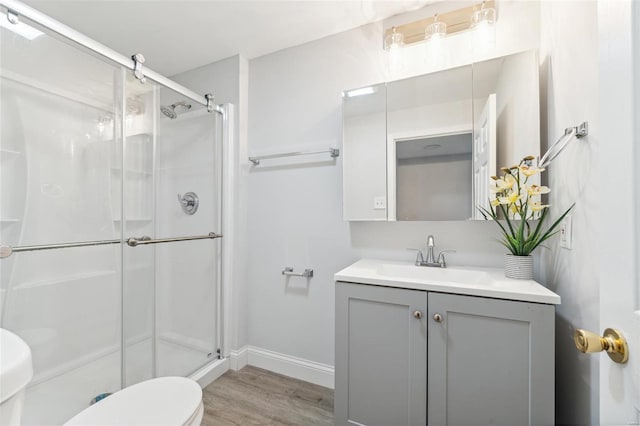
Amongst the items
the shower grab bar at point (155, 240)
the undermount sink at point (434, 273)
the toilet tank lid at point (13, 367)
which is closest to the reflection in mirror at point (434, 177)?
the undermount sink at point (434, 273)

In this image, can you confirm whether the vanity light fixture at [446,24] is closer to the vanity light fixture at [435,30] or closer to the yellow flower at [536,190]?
the vanity light fixture at [435,30]

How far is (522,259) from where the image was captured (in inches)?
49.4

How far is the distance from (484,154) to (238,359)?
2.11m

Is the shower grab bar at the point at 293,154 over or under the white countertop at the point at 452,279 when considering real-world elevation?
over

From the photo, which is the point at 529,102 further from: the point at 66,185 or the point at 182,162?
the point at 66,185

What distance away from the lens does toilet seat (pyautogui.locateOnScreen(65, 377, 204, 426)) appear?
0.99m

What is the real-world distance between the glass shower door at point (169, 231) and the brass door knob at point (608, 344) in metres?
1.85

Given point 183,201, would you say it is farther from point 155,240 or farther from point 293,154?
point 293,154

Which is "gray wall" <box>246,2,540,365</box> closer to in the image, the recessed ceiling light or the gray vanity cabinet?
the gray vanity cabinet

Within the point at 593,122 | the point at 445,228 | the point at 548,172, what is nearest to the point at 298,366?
the point at 445,228

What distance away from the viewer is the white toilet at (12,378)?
577 millimetres

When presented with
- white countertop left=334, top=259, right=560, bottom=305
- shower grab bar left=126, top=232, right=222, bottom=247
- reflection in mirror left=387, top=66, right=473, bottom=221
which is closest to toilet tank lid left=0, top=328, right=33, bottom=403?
shower grab bar left=126, top=232, right=222, bottom=247

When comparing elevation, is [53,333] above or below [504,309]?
below

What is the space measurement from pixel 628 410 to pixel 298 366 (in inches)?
70.8
